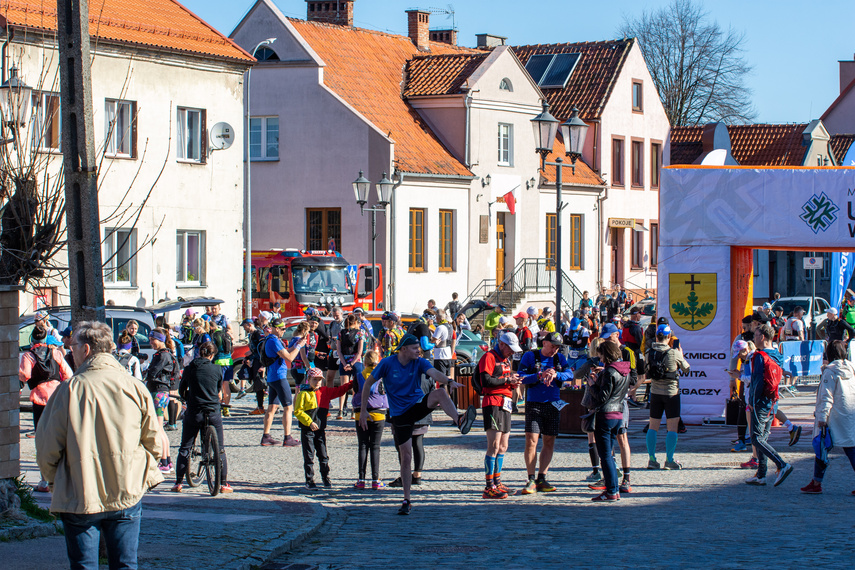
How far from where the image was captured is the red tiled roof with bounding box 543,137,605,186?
43.8m

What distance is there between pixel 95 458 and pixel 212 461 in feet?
18.8

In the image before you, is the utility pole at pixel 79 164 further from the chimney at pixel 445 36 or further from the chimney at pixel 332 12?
the chimney at pixel 445 36

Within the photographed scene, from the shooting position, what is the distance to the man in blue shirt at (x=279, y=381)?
15.4 meters

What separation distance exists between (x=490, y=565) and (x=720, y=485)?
4.85m

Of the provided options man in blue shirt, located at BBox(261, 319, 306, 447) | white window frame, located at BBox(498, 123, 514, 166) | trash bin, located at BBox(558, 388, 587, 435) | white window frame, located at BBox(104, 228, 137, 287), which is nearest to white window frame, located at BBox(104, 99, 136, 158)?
white window frame, located at BBox(104, 228, 137, 287)

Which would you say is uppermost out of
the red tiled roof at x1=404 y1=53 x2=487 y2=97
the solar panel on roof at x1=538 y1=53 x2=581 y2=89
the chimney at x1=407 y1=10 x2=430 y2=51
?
the chimney at x1=407 y1=10 x2=430 y2=51

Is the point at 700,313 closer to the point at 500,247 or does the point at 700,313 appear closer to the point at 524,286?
the point at 524,286

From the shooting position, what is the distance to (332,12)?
4697cm

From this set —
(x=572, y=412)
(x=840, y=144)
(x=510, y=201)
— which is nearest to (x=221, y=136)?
(x=510, y=201)

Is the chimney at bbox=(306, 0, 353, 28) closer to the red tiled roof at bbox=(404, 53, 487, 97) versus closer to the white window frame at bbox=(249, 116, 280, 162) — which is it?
the red tiled roof at bbox=(404, 53, 487, 97)

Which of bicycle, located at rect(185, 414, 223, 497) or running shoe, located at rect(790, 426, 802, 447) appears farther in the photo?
running shoe, located at rect(790, 426, 802, 447)

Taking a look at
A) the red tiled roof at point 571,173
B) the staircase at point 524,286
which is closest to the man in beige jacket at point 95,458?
the staircase at point 524,286

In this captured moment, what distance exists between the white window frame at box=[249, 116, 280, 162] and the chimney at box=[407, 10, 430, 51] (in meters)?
9.53

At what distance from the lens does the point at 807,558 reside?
8.67 meters
